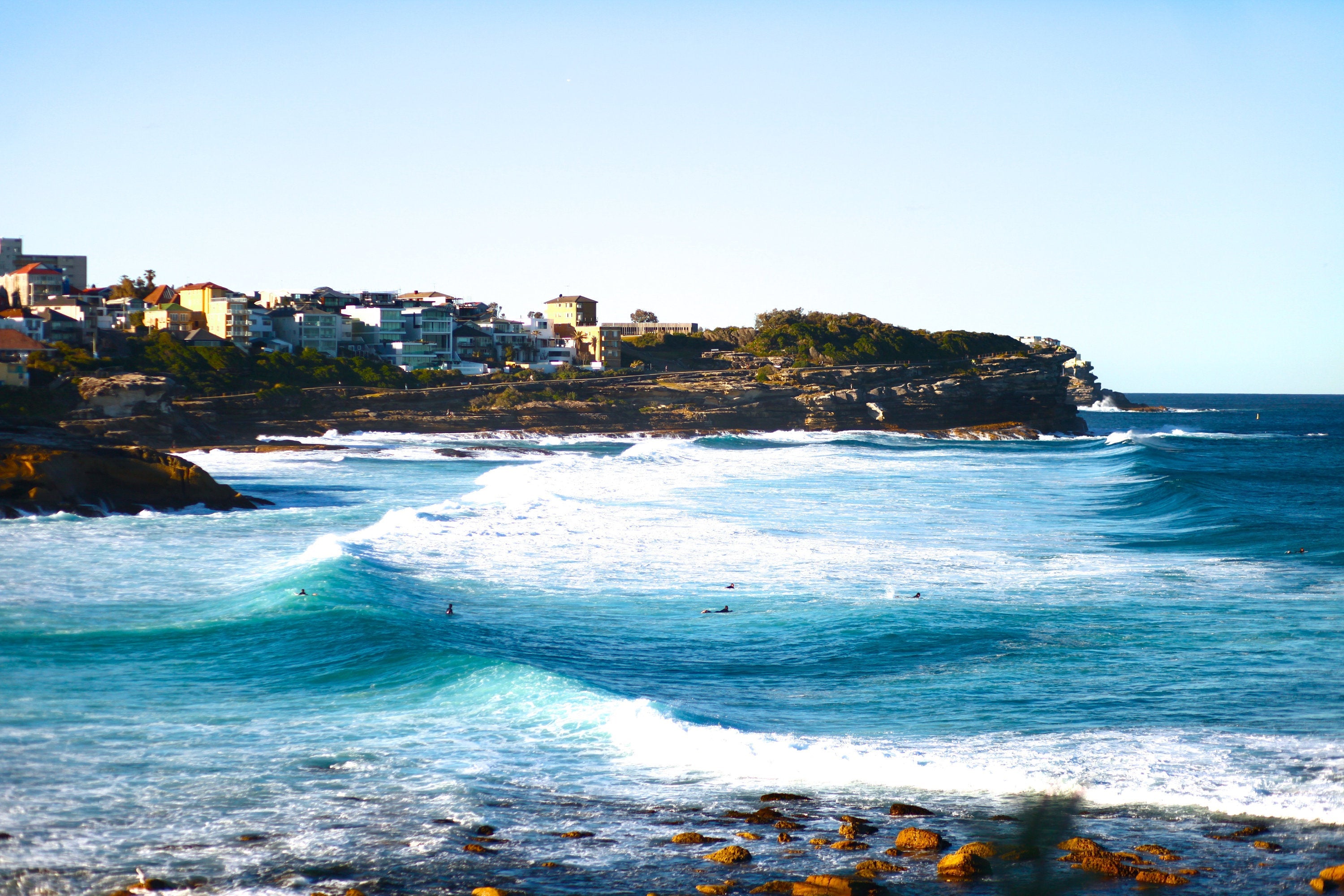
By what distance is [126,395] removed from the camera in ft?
196

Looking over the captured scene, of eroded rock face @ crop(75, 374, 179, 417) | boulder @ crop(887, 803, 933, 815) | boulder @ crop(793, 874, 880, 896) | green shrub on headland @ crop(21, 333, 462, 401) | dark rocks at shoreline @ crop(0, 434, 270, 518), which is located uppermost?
green shrub on headland @ crop(21, 333, 462, 401)

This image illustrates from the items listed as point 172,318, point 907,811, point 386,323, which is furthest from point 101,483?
point 386,323

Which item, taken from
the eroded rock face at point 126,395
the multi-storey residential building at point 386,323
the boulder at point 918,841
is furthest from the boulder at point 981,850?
the multi-storey residential building at point 386,323

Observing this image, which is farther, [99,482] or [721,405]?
[721,405]

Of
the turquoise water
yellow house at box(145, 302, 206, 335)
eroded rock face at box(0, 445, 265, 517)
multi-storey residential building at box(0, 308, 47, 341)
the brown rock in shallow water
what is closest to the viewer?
the brown rock in shallow water

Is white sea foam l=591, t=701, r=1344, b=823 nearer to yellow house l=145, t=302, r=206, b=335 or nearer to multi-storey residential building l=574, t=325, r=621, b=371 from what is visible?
yellow house l=145, t=302, r=206, b=335

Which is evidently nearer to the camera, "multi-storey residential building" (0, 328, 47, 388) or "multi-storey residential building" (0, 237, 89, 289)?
"multi-storey residential building" (0, 328, 47, 388)

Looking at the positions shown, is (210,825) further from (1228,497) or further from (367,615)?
(1228,497)

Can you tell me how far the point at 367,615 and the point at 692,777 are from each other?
7730 millimetres

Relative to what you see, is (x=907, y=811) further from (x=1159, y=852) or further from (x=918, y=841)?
(x=1159, y=852)

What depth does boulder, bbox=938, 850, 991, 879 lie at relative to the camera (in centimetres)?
809

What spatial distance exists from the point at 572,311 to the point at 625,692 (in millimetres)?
104500

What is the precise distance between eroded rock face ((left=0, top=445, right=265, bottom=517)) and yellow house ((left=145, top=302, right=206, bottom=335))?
2058 inches

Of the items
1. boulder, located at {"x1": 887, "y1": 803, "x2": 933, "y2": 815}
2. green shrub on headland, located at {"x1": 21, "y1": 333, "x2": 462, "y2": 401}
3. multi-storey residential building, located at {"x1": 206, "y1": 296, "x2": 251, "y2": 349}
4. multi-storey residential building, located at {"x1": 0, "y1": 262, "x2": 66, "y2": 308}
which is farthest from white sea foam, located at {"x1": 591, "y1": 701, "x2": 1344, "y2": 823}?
multi-storey residential building, located at {"x1": 0, "y1": 262, "x2": 66, "y2": 308}
